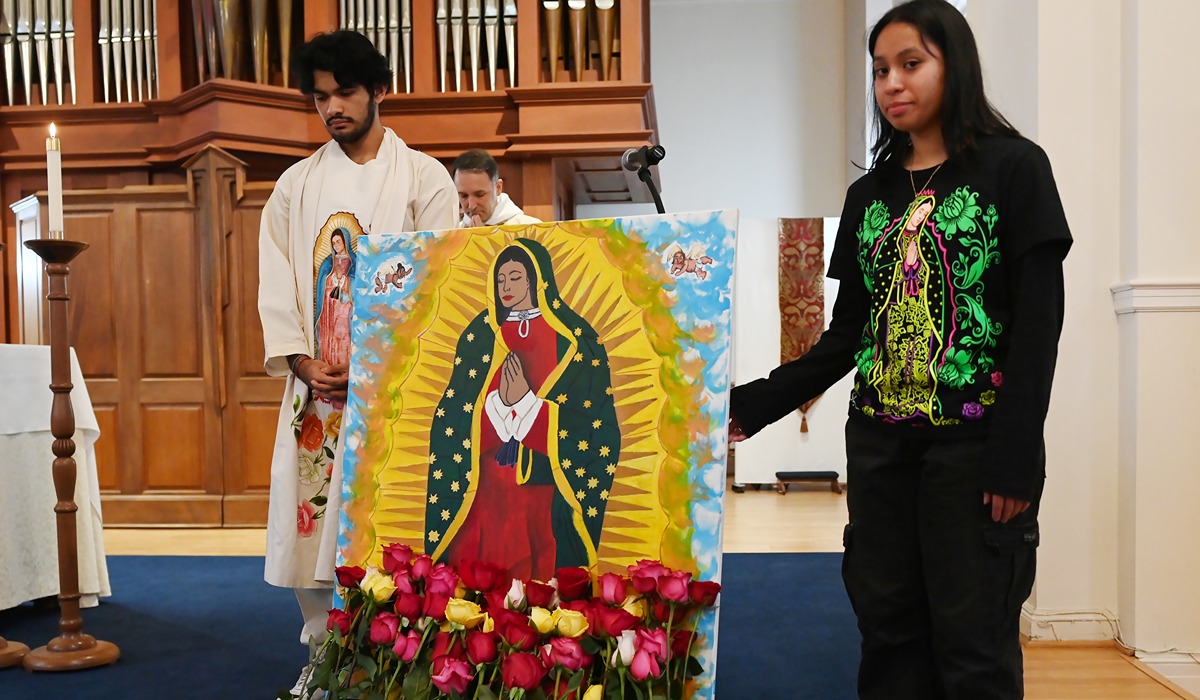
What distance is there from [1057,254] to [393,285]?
3.97 feet

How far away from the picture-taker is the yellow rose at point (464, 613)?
5.27ft

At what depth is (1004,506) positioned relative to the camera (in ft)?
5.13

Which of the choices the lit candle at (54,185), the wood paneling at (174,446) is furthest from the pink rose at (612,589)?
the wood paneling at (174,446)

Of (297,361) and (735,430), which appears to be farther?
(297,361)

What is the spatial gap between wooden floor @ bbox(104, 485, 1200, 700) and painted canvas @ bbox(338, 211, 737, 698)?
5.19 ft

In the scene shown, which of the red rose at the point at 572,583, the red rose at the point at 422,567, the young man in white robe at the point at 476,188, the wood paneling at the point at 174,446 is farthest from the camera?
the wood paneling at the point at 174,446

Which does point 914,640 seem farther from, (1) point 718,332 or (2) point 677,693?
(1) point 718,332

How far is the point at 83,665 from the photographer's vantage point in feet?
9.52

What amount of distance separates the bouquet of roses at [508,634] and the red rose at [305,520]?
0.65 metres

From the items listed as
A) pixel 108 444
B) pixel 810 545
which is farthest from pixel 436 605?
pixel 108 444

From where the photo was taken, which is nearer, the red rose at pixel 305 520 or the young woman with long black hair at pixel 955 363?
the young woman with long black hair at pixel 955 363

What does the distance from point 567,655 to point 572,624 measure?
5cm

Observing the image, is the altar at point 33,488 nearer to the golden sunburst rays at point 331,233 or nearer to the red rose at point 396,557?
the golden sunburst rays at point 331,233

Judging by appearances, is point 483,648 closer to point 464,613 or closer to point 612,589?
point 464,613
